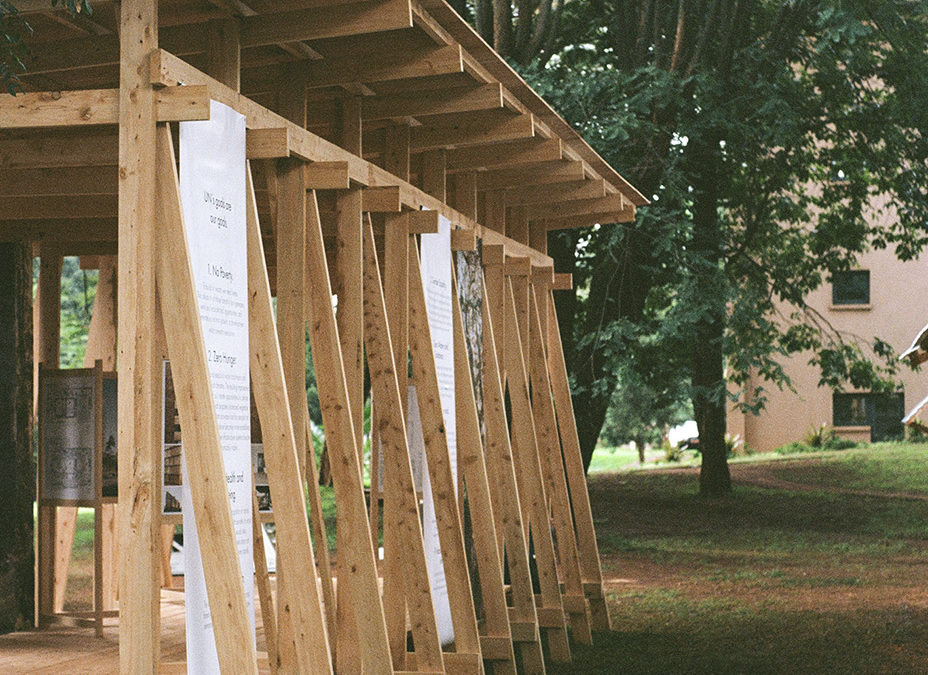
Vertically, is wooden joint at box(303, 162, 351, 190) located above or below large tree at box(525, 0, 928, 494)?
below

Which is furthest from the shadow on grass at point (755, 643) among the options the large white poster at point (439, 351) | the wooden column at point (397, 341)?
the wooden column at point (397, 341)

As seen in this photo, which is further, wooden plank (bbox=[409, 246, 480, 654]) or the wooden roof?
wooden plank (bbox=[409, 246, 480, 654])

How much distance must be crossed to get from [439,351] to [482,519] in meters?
1.19

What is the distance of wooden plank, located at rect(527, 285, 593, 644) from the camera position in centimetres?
1030

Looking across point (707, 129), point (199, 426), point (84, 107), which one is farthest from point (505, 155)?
point (707, 129)

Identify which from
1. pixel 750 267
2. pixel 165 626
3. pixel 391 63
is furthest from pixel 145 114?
pixel 750 267

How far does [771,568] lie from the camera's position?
1645cm

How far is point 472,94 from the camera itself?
297 inches

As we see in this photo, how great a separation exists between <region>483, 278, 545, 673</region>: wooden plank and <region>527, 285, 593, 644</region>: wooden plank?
1207 millimetres

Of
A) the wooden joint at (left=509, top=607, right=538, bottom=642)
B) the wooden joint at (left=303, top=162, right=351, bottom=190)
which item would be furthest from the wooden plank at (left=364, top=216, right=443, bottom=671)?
the wooden joint at (left=509, top=607, right=538, bottom=642)

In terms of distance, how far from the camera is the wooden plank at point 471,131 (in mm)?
8094

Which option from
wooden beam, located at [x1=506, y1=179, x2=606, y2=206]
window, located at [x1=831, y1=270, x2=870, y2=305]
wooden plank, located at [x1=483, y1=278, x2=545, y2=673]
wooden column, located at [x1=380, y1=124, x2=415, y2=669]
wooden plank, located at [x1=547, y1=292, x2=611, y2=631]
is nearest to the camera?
wooden column, located at [x1=380, y1=124, x2=415, y2=669]

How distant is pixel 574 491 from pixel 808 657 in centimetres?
233

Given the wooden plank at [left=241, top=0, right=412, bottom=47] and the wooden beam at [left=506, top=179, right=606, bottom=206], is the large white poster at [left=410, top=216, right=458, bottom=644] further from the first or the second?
the wooden beam at [left=506, top=179, right=606, bottom=206]
